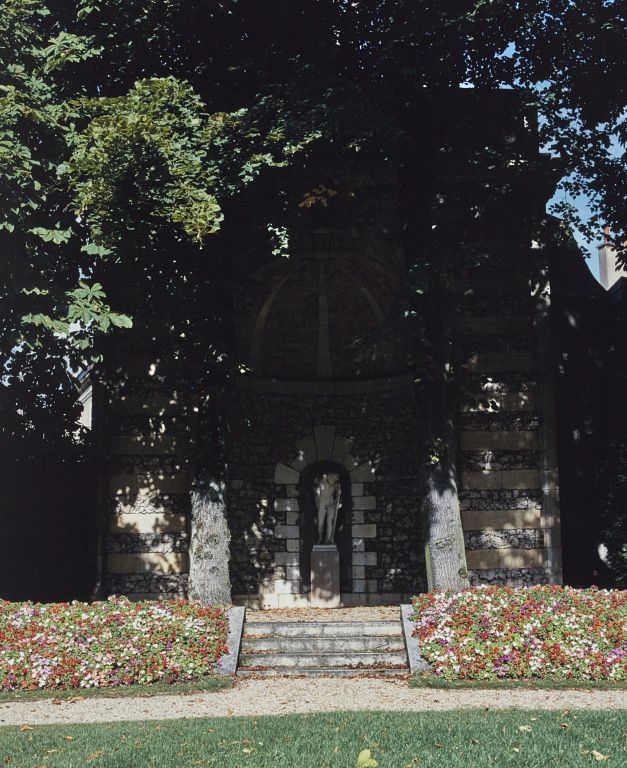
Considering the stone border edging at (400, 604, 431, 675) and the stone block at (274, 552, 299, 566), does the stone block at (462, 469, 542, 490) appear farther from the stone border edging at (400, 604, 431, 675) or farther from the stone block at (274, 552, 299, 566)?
the stone block at (274, 552, 299, 566)

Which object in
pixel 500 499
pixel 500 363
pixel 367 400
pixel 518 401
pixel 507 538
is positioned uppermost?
pixel 500 363

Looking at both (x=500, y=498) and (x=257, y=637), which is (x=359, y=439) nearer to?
(x=500, y=498)

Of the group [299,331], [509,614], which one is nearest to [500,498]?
[509,614]

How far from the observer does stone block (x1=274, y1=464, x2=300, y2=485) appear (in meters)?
16.5

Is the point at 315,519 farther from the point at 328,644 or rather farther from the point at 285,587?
the point at 328,644

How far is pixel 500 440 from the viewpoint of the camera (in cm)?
1491

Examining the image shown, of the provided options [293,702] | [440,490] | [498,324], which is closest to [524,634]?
[440,490]

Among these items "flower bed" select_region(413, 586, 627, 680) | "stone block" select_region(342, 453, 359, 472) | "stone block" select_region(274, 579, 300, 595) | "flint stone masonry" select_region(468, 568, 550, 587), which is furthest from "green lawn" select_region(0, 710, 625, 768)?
"stone block" select_region(342, 453, 359, 472)

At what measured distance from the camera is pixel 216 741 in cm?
711

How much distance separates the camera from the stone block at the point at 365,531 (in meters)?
16.4

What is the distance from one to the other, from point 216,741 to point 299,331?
35.8ft

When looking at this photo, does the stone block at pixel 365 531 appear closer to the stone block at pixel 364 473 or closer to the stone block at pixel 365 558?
the stone block at pixel 365 558

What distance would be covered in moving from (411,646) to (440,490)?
2.21 m

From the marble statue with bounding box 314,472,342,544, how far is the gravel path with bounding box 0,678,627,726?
604 cm
